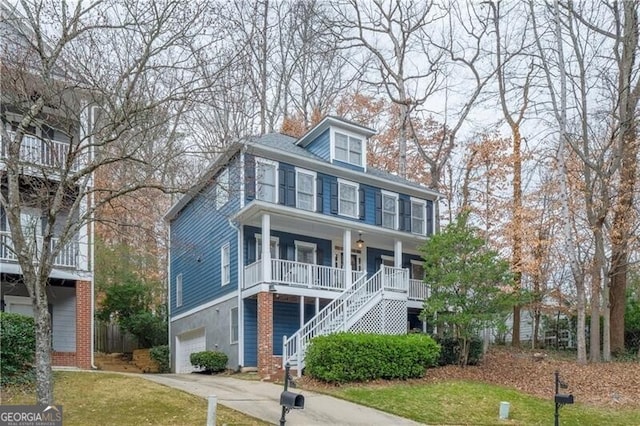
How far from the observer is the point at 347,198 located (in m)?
21.3

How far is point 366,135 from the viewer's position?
2220 centimetres

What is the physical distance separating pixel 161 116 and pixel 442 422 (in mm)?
7807

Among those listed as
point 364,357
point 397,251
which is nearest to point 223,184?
point 364,357

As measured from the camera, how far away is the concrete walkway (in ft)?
37.5

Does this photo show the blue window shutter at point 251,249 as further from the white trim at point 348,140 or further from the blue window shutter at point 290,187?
the white trim at point 348,140

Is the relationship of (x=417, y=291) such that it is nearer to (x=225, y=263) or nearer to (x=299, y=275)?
(x=299, y=275)

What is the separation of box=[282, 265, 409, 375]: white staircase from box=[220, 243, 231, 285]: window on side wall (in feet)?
10.4

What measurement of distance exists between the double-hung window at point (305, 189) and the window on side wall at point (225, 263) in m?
2.76

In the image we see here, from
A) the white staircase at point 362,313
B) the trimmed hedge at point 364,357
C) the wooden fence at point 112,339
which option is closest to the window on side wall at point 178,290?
the wooden fence at point 112,339

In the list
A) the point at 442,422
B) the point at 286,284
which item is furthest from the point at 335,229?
the point at 442,422

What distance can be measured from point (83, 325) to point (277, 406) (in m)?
6.66

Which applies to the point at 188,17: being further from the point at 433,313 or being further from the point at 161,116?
the point at 433,313

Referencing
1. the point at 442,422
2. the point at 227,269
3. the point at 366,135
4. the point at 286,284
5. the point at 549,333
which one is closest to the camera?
the point at 442,422

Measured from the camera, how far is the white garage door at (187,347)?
861 inches
